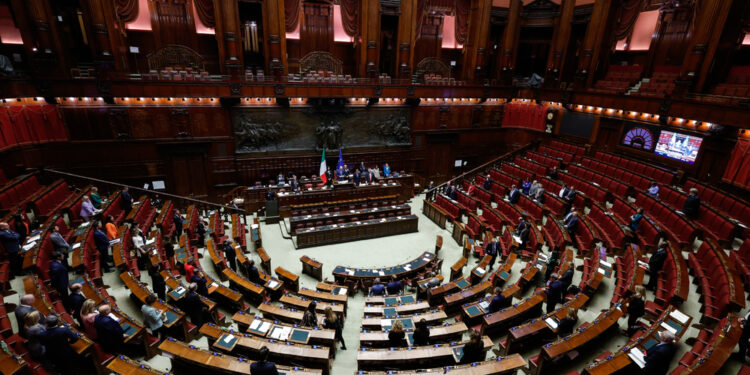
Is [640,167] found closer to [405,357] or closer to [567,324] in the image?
[567,324]

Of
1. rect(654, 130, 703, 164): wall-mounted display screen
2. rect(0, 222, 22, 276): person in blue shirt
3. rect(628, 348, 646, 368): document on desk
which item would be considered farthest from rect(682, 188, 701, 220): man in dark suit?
rect(0, 222, 22, 276): person in blue shirt

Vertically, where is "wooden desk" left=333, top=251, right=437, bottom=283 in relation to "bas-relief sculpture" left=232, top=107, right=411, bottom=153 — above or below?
below

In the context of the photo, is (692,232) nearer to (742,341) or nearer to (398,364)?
(742,341)

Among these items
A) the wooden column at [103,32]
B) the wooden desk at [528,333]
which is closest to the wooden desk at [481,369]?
the wooden desk at [528,333]

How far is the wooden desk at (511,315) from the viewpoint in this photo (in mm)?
6539

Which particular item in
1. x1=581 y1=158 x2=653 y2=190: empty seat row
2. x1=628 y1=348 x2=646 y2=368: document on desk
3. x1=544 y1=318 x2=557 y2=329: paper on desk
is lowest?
x1=544 y1=318 x2=557 y2=329: paper on desk

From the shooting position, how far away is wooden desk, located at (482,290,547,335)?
21.5 feet

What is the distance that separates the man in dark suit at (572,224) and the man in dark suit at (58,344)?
11.9 meters

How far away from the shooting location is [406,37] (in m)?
16.4

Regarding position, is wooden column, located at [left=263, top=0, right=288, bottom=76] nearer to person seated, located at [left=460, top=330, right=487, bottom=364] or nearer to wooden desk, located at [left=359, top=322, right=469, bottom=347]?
wooden desk, located at [left=359, top=322, right=469, bottom=347]

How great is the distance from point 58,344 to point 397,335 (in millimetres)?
4842

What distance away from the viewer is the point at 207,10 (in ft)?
48.1

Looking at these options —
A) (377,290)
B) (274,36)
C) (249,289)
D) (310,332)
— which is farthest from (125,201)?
(274,36)

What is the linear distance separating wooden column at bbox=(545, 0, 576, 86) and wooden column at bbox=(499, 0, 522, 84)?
1.89 meters
